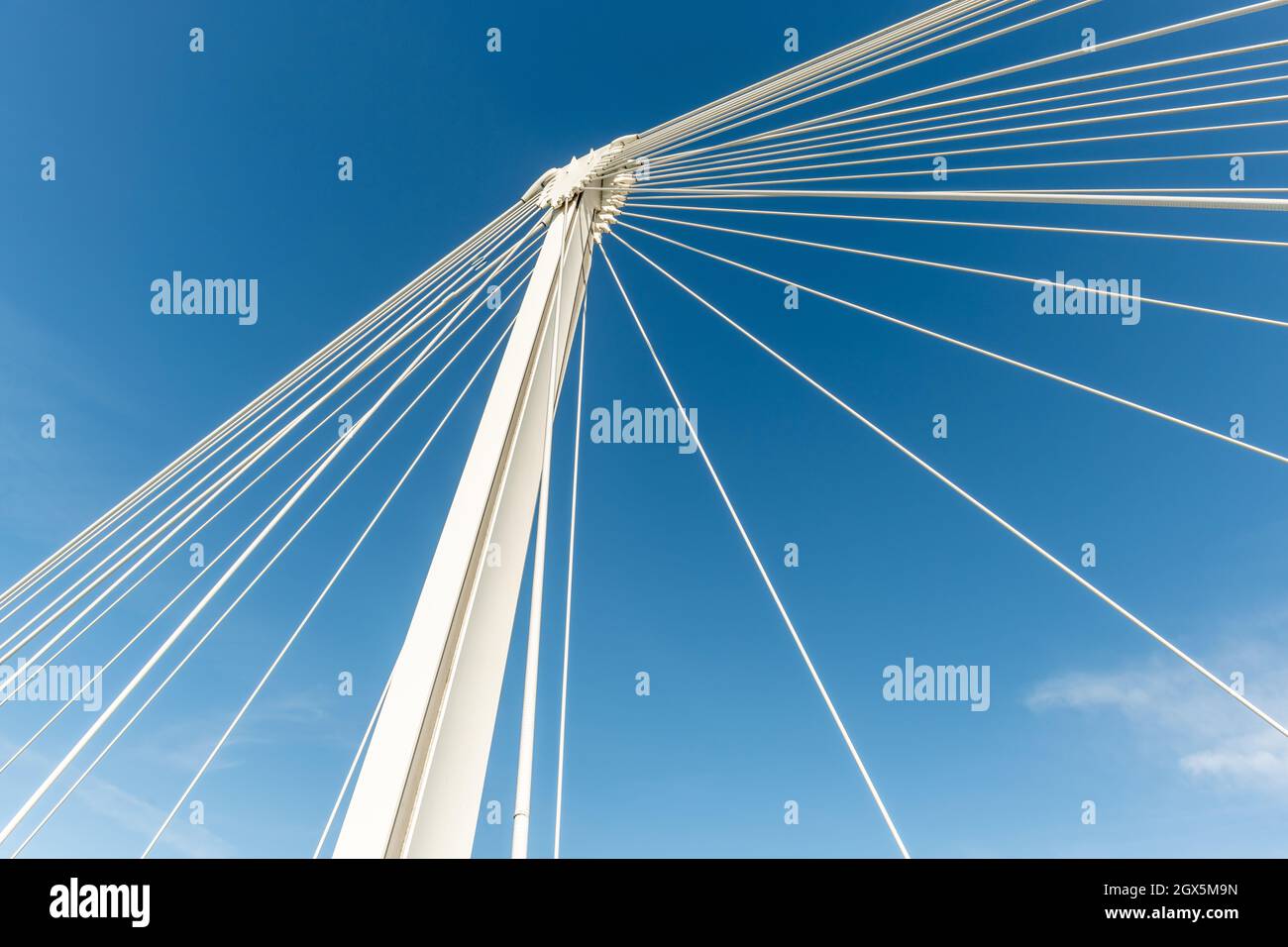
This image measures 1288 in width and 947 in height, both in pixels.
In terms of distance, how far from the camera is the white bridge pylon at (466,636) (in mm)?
2225

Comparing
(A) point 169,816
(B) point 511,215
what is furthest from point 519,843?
(B) point 511,215

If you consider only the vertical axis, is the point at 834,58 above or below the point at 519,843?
above

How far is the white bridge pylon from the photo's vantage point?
7.30ft

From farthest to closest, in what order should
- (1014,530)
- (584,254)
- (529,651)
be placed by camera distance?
(584,254), (1014,530), (529,651)

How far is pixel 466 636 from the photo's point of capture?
8.97 feet

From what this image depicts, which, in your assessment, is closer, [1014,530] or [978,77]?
[1014,530]

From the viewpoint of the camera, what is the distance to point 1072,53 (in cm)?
385
